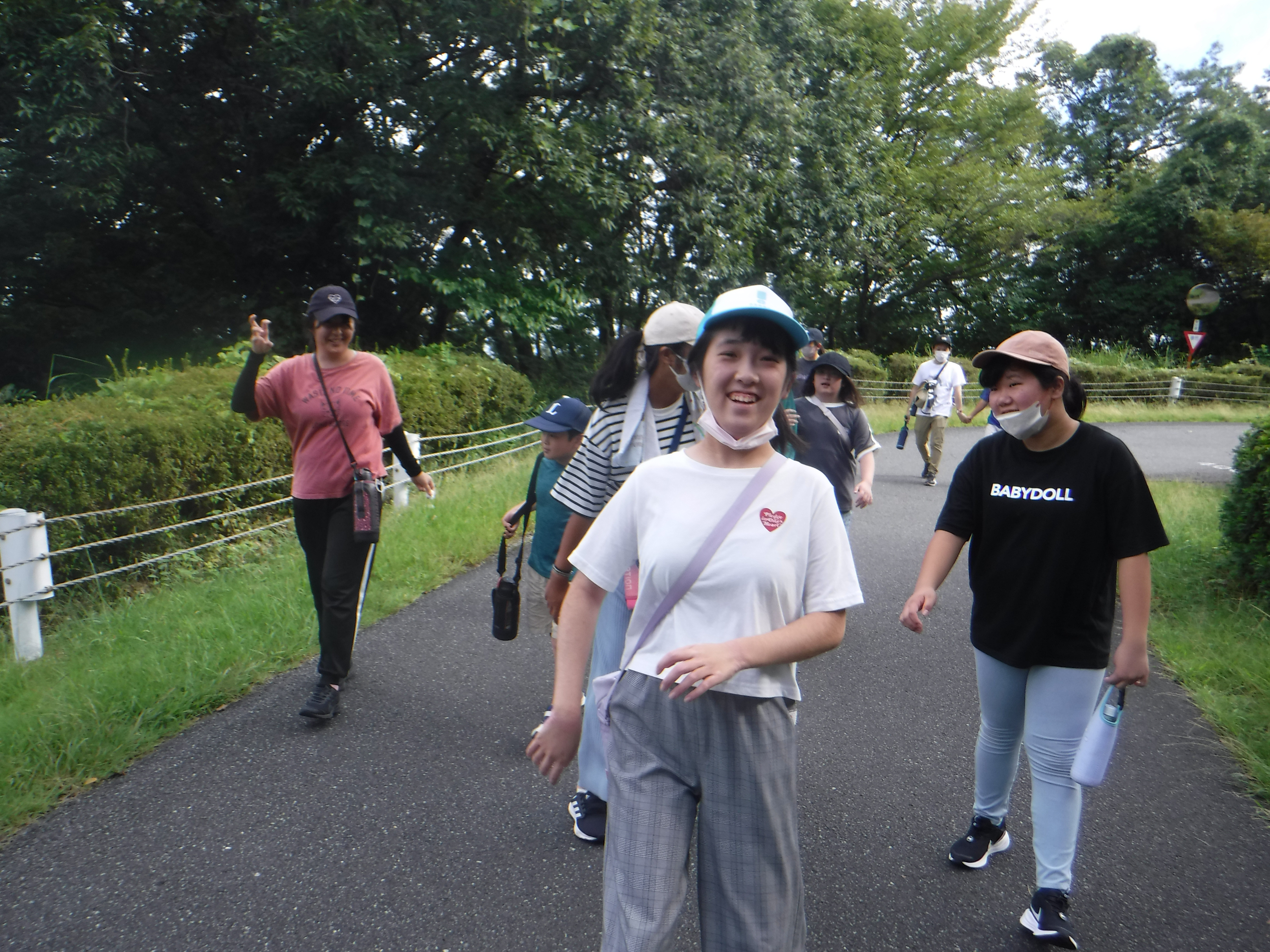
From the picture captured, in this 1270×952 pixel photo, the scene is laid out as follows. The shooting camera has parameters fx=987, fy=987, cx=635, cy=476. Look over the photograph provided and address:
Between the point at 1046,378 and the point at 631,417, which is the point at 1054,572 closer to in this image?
the point at 1046,378

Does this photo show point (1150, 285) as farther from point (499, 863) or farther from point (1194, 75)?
point (499, 863)

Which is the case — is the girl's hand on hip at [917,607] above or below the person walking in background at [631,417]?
below

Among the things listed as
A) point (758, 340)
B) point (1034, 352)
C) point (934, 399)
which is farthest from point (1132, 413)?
point (758, 340)

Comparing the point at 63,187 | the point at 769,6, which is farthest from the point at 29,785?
the point at 769,6

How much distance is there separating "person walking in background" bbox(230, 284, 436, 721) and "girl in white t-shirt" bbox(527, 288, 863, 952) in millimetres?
2898

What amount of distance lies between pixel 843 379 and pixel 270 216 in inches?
520

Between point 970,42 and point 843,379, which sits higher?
point 970,42

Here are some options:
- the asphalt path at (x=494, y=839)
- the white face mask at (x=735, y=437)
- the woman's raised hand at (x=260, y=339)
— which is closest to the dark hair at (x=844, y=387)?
the asphalt path at (x=494, y=839)

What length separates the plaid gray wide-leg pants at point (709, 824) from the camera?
1.98 meters

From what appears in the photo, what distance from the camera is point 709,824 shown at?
2.03m

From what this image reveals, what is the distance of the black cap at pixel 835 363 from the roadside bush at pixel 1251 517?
2.84m

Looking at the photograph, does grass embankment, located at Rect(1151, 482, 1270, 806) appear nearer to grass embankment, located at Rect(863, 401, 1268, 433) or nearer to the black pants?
the black pants

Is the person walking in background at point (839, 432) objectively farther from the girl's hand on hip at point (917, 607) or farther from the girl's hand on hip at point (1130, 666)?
the girl's hand on hip at point (1130, 666)

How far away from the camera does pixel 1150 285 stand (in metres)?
41.7
